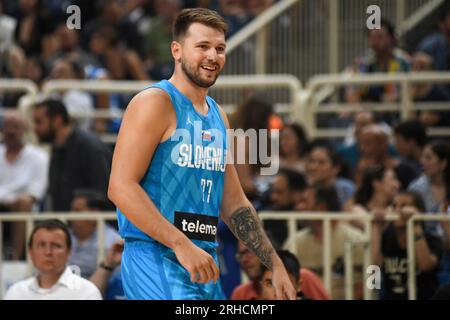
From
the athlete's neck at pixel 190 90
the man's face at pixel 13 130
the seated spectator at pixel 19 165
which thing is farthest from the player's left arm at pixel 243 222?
the man's face at pixel 13 130

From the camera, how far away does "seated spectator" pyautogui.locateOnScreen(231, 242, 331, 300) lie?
844 cm

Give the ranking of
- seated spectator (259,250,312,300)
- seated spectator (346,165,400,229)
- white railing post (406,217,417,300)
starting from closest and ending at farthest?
seated spectator (259,250,312,300), white railing post (406,217,417,300), seated spectator (346,165,400,229)

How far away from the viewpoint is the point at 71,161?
1126 cm

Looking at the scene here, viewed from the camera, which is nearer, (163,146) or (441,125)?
(163,146)

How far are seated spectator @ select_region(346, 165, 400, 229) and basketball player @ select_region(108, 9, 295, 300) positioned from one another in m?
3.72

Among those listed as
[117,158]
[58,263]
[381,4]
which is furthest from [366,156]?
[117,158]

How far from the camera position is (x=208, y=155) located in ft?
20.6

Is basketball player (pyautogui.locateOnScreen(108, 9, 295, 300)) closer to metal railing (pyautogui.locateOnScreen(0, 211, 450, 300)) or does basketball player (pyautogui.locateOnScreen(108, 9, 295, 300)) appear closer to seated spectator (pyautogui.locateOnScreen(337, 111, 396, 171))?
metal railing (pyautogui.locateOnScreen(0, 211, 450, 300))

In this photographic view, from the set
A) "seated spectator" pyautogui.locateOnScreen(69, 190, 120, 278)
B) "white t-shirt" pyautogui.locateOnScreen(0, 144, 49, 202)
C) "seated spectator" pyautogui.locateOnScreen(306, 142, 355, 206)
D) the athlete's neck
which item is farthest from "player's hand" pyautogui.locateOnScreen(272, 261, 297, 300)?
"white t-shirt" pyautogui.locateOnScreen(0, 144, 49, 202)

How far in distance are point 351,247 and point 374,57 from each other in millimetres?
4644

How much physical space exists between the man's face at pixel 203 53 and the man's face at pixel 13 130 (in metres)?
5.89

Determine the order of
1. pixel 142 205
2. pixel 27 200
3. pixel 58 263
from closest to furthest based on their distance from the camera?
1. pixel 142 205
2. pixel 58 263
3. pixel 27 200

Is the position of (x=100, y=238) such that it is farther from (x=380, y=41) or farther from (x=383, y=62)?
(x=383, y=62)
